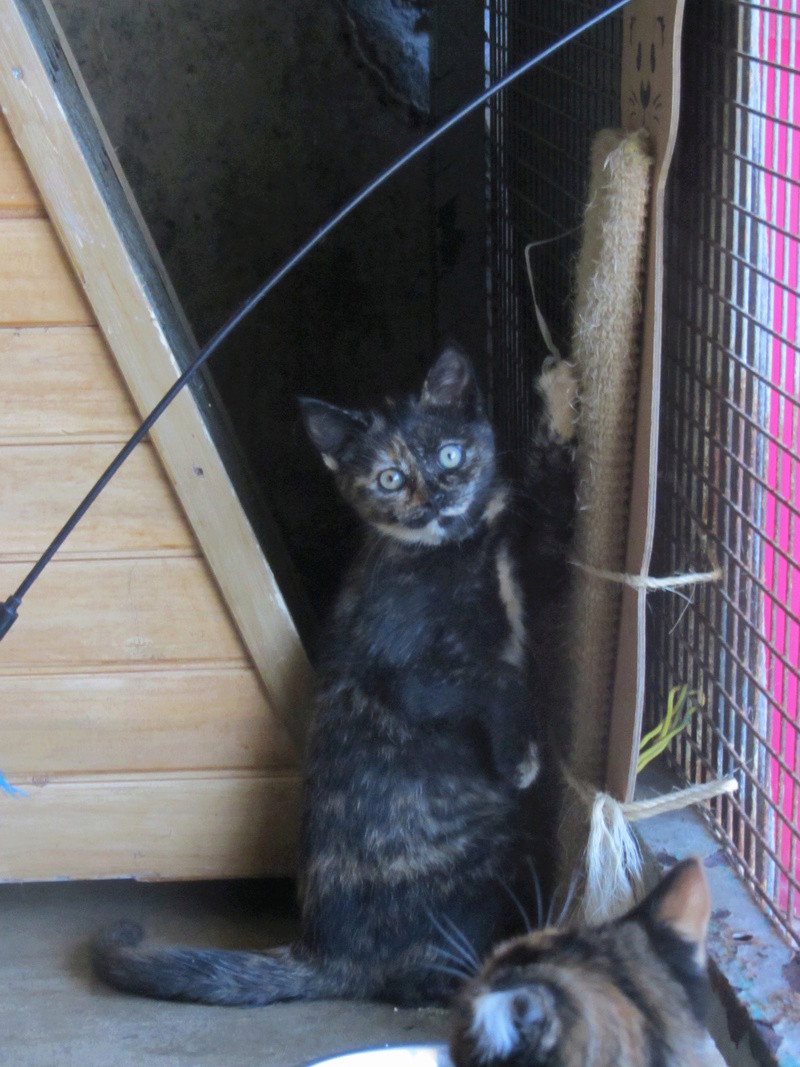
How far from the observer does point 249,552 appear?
1615 mm

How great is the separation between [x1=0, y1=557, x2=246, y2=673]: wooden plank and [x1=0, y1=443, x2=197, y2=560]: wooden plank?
3 cm

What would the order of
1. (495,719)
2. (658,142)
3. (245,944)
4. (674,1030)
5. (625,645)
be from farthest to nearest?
(245,944), (495,719), (625,645), (658,142), (674,1030)

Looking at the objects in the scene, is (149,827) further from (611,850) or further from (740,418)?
(740,418)

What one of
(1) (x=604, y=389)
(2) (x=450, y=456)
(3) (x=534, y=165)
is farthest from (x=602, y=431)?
(3) (x=534, y=165)

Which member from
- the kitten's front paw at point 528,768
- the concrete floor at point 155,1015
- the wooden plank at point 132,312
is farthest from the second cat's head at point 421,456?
the concrete floor at point 155,1015

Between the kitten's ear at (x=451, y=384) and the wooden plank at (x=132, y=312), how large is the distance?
0.36m

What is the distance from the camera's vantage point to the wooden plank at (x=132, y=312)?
56.2 inches

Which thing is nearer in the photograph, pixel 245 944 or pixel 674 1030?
pixel 674 1030

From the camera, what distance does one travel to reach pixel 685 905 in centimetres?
114

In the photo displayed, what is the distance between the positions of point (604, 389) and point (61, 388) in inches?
30.3

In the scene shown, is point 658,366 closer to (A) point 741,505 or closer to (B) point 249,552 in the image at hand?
(A) point 741,505

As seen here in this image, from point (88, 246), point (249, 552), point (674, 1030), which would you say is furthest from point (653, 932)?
point (88, 246)

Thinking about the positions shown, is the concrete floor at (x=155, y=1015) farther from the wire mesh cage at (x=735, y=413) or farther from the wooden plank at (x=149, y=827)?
the wire mesh cage at (x=735, y=413)

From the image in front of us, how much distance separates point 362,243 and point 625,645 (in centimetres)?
147
